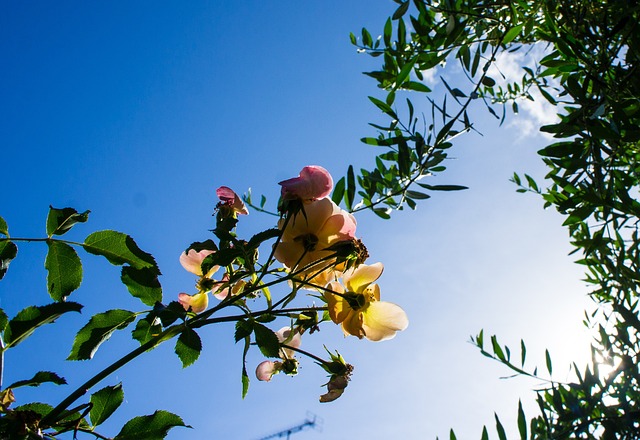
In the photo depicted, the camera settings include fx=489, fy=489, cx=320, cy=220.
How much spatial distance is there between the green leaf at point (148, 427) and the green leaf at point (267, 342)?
0.16 metres

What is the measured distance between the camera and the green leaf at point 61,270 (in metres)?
0.79

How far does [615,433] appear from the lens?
4.97 feet

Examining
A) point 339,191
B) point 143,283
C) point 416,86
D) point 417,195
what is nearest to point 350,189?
point 339,191

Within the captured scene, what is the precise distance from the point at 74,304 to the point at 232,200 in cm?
38

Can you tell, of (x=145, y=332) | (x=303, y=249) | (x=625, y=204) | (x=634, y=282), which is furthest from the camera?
(x=634, y=282)

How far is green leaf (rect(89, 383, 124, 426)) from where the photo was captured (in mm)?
732

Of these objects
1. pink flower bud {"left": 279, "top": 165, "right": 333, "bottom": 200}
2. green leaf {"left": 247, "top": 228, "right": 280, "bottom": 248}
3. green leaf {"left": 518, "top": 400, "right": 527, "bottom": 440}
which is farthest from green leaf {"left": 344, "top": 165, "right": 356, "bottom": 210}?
green leaf {"left": 518, "top": 400, "right": 527, "bottom": 440}

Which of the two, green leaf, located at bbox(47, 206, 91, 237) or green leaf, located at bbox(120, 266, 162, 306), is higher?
green leaf, located at bbox(47, 206, 91, 237)

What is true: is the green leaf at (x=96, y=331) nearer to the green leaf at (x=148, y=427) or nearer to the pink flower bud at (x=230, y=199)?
the green leaf at (x=148, y=427)

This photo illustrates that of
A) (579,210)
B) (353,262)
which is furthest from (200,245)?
(579,210)

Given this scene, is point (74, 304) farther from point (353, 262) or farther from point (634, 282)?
point (634, 282)

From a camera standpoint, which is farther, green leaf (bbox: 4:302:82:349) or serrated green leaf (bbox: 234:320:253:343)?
serrated green leaf (bbox: 234:320:253:343)

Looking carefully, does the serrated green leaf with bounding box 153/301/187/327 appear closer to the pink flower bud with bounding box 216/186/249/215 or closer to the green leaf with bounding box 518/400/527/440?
the pink flower bud with bounding box 216/186/249/215

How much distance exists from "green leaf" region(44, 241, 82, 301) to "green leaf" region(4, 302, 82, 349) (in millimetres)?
105
